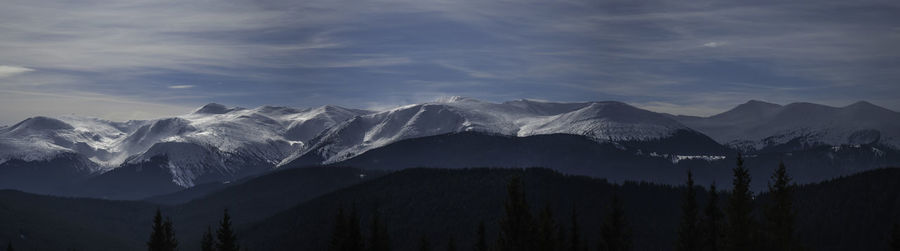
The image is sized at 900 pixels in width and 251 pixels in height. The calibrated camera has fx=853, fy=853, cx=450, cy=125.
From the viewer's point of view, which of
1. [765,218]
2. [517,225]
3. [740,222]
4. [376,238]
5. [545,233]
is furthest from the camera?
[376,238]

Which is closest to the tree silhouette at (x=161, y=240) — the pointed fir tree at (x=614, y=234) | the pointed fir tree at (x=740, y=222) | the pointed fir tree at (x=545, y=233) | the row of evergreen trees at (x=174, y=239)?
the row of evergreen trees at (x=174, y=239)

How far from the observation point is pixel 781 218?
77.5 metres

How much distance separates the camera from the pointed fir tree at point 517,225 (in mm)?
81250

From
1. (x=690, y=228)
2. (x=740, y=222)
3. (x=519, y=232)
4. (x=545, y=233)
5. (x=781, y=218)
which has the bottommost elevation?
(x=690, y=228)

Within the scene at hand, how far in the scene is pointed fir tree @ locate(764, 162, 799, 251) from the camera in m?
77.1

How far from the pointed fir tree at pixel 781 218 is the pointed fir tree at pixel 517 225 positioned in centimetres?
2170

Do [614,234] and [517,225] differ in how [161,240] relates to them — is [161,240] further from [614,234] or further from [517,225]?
[517,225]

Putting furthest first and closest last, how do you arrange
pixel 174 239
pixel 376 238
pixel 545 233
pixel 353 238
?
pixel 174 239 → pixel 376 238 → pixel 353 238 → pixel 545 233

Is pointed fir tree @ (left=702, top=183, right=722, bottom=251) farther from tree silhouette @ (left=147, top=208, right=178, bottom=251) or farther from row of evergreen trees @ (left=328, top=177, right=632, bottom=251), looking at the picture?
tree silhouette @ (left=147, top=208, right=178, bottom=251)

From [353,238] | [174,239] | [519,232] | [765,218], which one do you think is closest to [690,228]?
[765,218]

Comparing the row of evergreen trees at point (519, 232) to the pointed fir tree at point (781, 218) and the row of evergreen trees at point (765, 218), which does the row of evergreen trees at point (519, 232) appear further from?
the pointed fir tree at point (781, 218)

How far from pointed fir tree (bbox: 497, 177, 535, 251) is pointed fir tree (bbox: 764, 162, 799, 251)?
21702mm

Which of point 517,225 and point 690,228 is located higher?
point 517,225

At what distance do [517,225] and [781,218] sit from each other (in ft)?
78.9
